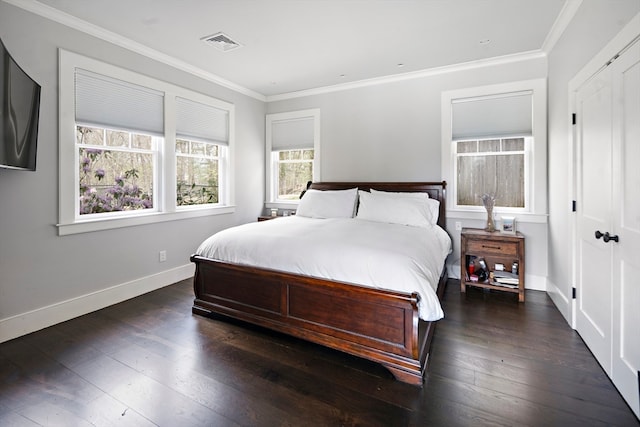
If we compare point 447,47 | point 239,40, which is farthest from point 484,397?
point 239,40

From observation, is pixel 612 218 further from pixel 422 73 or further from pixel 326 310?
pixel 422 73

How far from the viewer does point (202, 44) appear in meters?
3.30

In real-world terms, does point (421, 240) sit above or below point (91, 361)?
above

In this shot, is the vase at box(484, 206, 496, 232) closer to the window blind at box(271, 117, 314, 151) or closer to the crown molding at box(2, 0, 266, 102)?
the window blind at box(271, 117, 314, 151)

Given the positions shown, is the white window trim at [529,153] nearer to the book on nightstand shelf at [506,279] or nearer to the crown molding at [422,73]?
the crown molding at [422,73]

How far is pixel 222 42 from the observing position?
3.25 metres

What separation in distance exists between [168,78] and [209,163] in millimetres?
1196

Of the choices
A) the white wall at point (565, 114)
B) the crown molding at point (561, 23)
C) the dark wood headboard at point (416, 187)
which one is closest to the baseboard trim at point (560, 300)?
the white wall at point (565, 114)

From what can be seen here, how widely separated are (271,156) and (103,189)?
102 inches

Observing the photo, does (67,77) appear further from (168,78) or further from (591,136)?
(591,136)

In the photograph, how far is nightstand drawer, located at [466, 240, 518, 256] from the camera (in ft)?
10.8

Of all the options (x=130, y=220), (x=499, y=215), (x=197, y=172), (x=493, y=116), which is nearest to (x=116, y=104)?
(x=130, y=220)

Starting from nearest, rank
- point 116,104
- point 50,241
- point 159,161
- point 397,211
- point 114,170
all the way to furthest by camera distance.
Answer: point 50,241
point 116,104
point 114,170
point 397,211
point 159,161

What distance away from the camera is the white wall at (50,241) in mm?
2480
